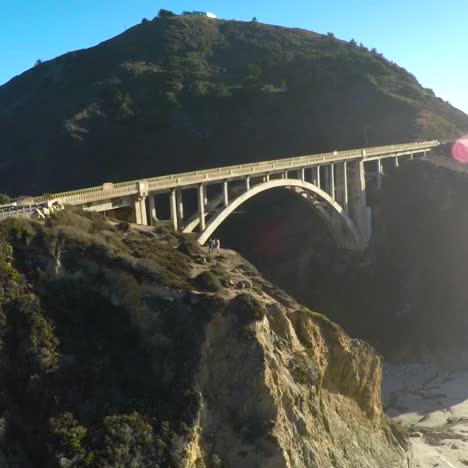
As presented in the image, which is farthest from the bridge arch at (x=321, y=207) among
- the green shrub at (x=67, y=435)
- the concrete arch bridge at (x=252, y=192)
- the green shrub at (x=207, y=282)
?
the green shrub at (x=67, y=435)

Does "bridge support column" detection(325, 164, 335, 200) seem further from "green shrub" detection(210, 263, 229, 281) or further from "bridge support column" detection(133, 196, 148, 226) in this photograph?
"green shrub" detection(210, 263, 229, 281)

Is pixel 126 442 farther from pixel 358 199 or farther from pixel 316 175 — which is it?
pixel 358 199

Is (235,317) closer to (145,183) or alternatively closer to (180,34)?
(145,183)

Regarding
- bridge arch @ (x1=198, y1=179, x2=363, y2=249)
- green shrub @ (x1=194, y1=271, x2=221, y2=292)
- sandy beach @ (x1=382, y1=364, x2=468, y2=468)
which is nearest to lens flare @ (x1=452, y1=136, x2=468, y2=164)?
bridge arch @ (x1=198, y1=179, x2=363, y2=249)

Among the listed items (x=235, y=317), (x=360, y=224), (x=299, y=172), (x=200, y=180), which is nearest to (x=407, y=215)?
(x=360, y=224)

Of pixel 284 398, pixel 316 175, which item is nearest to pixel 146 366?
pixel 284 398

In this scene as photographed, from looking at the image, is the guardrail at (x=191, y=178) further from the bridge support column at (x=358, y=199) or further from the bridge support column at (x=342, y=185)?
the bridge support column at (x=358, y=199)
